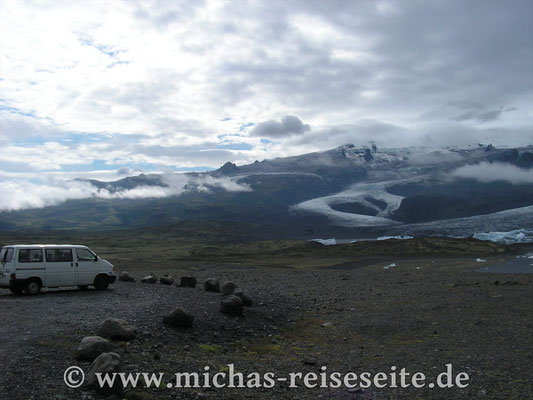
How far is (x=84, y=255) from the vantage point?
19234 mm

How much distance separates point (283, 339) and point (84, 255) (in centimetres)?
1024

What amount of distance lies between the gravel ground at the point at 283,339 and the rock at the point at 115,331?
11.2 inches

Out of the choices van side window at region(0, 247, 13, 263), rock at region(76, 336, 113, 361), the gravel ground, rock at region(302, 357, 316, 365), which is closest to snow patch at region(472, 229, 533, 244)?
the gravel ground

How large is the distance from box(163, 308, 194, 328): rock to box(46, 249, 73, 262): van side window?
794cm

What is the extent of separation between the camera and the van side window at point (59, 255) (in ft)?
59.9

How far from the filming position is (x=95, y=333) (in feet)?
37.2

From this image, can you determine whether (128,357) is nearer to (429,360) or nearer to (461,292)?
(429,360)

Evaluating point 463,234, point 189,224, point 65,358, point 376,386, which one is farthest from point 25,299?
point 189,224

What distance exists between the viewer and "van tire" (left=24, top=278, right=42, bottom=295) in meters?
17.7

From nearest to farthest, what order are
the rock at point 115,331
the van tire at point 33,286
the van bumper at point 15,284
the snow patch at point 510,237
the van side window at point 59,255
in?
1. the rock at point 115,331
2. the van bumper at point 15,284
3. the van tire at point 33,286
4. the van side window at point 59,255
5. the snow patch at point 510,237

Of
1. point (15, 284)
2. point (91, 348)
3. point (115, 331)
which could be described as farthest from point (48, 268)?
point (91, 348)
